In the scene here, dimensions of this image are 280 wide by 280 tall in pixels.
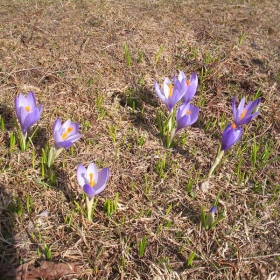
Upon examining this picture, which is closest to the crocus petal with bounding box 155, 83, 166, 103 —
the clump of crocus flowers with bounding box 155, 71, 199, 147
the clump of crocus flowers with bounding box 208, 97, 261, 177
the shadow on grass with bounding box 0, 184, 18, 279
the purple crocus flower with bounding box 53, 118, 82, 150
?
the clump of crocus flowers with bounding box 155, 71, 199, 147

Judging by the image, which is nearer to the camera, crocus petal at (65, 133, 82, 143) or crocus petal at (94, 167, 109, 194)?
crocus petal at (94, 167, 109, 194)

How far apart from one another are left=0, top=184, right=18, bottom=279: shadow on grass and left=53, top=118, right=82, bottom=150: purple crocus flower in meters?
0.36

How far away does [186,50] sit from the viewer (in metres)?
2.94

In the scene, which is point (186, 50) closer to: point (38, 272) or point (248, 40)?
point (248, 40)

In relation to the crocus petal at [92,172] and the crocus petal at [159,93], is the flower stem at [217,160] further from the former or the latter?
the crocus petal at [92,172]

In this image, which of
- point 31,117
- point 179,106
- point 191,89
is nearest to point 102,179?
→ point 31,117

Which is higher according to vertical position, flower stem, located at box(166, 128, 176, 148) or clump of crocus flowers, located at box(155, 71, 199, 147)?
clump of crocus flowers, located at box(155, 71, 199, 147)

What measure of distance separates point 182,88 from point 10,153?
106cm

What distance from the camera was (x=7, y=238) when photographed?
5.12 feet

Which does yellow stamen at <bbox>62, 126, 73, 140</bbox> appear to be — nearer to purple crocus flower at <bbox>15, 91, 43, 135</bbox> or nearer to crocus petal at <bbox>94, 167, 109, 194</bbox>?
purple crocus flower at <bbox>15, 91, 43, 135</bbox>

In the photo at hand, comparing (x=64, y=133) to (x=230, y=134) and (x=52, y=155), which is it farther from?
(x=230, y=134)

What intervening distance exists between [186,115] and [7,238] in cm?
110

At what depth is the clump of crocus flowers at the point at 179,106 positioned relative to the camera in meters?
1.97

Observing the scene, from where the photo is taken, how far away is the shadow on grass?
4.75 ft
